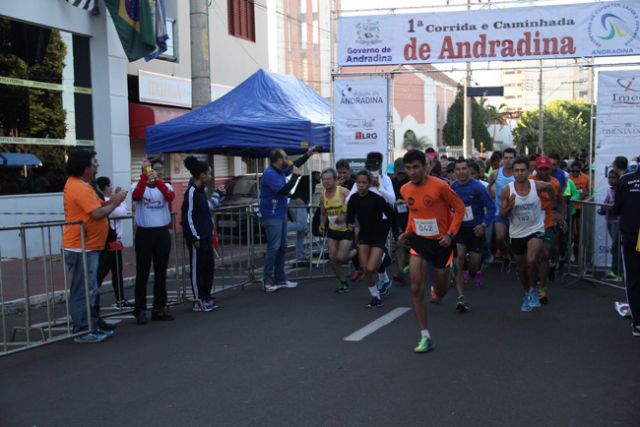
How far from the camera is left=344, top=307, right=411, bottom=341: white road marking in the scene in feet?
23.5

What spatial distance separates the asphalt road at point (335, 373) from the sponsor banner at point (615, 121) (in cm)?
364

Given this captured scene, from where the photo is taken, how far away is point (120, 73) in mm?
15992

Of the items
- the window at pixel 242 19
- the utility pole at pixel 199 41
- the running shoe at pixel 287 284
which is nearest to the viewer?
the running shoe at pixel 287 284

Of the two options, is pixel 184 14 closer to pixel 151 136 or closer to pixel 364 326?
pixel 151 136

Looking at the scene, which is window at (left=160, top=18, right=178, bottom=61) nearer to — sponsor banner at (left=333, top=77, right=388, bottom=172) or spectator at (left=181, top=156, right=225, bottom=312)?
sponsor banner at (left=333, top=77, right=388, bottom=172)

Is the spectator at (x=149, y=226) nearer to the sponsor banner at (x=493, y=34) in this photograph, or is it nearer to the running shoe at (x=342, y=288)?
the running shoe at (x=342, y=288)

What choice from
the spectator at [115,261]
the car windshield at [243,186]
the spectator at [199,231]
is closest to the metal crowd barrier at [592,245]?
the spectator at [199,231]

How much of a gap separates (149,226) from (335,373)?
10.7 feet

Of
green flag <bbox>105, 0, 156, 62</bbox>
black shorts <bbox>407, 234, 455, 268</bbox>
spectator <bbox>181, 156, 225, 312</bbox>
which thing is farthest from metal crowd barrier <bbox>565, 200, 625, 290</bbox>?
green flag <bbox>105, 0, 156, 62</bbox>

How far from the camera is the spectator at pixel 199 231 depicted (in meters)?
8.68

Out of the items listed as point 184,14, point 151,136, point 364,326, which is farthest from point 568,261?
point 184,14

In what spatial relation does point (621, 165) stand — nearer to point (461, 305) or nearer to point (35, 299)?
point (461, 305)

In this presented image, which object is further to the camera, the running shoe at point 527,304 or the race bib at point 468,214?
the race bib at point 468,214

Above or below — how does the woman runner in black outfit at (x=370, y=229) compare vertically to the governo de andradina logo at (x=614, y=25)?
below
